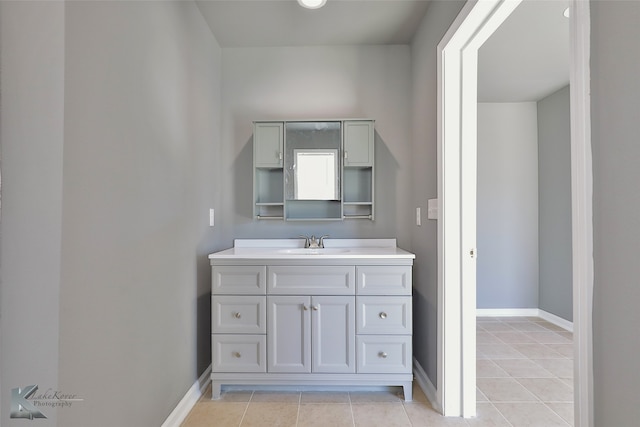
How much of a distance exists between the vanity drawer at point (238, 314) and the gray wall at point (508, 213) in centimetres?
277

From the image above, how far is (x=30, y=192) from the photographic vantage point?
845 mm

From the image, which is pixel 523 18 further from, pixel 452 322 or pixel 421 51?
pixel 452 322

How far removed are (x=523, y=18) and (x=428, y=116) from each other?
1011mm

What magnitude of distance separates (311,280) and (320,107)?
1.37 m

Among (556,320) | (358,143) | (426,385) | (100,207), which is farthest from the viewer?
(556,320)

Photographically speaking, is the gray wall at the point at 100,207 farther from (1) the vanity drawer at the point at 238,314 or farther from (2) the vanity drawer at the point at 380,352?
(2) the vanity drawer at the point at 380,352

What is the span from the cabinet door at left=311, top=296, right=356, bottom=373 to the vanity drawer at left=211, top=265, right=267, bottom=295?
344 millimetres

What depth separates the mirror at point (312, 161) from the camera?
2334 millimetres

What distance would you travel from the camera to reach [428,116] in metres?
1.98

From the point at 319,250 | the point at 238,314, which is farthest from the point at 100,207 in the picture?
the point at 319,250

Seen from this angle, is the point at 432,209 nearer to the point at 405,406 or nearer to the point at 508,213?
the point at 405,406

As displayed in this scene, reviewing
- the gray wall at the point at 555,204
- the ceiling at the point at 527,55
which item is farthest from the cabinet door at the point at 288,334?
the gray wall at the point at 555,204

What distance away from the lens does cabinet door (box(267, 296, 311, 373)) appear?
1849 mm

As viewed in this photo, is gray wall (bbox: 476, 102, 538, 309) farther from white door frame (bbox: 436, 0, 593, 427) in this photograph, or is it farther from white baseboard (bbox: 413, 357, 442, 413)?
white door frame (bbox: 436, 0, 593, 427)
